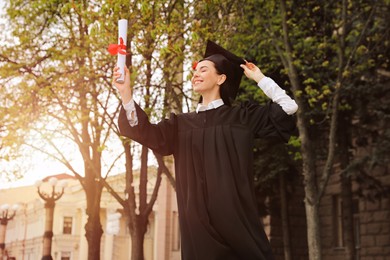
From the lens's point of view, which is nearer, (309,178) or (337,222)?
(309,178)

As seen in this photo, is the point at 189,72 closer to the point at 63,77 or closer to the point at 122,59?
the point at 63,77

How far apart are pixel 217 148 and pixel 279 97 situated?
595 millimetres

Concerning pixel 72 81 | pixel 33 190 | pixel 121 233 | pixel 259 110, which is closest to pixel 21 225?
pixel 33 190

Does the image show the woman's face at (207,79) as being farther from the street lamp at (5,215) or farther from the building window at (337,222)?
the street lamp at (5,215)

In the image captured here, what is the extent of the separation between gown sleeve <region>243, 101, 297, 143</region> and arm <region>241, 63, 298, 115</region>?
0.04m

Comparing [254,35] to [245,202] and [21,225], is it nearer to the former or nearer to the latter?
[245,202]

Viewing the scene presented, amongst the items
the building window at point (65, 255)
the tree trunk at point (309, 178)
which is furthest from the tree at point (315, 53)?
the building window at point (65, 255)

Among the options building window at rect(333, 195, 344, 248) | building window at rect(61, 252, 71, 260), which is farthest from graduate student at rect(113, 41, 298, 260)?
building window at rect(61, 252, 71, 260)

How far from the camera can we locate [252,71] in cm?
449

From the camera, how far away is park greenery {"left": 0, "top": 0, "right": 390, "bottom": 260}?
1491 centimetres

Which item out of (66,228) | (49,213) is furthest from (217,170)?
(66,228)

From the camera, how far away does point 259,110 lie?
4.35m

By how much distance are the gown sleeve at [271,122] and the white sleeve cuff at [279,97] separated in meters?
0.04

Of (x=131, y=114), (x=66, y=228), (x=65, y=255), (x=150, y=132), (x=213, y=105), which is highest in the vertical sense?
(x=66, y=228)
